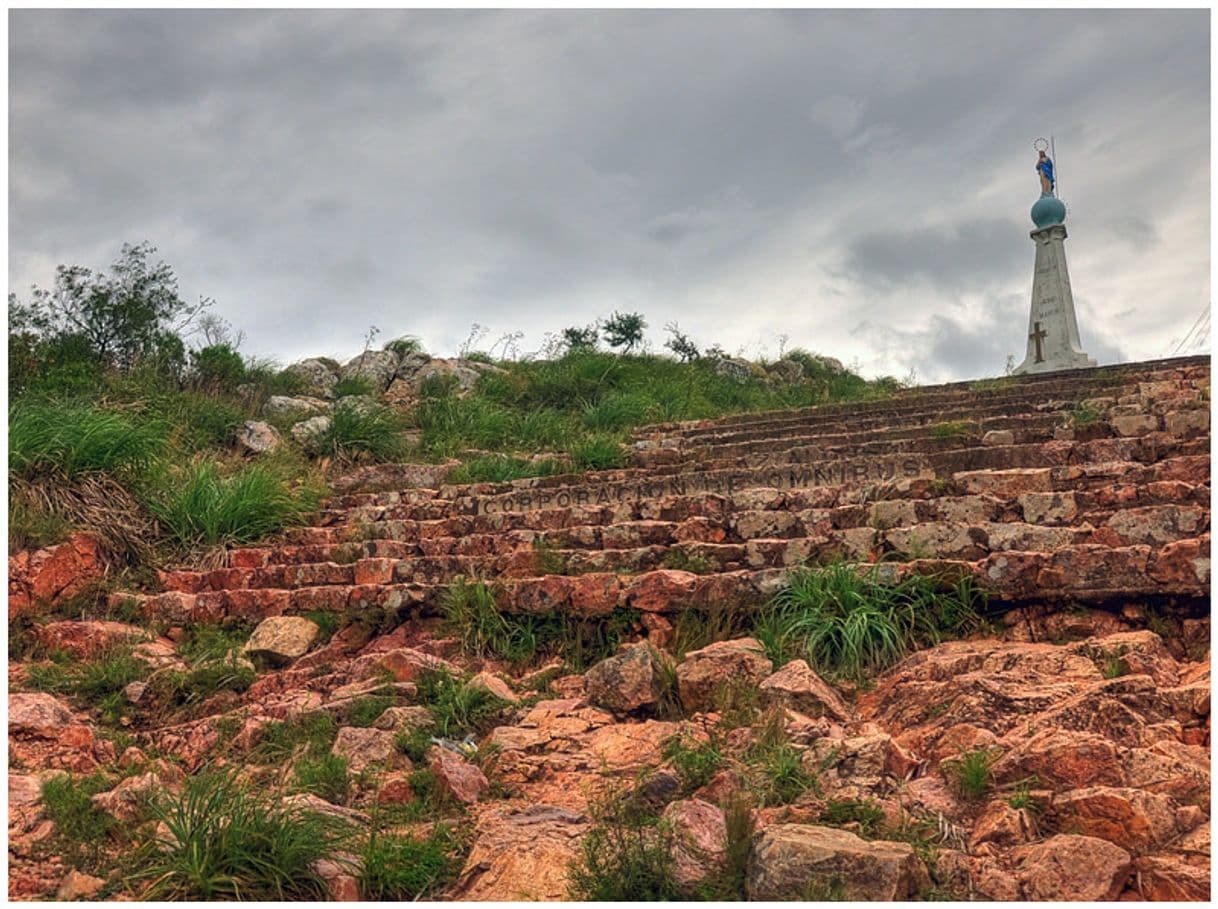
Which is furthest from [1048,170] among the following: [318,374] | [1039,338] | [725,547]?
[725,547]

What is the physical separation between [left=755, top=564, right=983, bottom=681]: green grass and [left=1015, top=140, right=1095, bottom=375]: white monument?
44.1 ft

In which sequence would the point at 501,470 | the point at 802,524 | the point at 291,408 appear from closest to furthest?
the point at 802,524 → the point at 501,470 → the point at 291,408

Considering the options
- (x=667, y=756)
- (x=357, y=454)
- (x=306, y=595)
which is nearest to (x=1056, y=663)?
(x=667, y=756)

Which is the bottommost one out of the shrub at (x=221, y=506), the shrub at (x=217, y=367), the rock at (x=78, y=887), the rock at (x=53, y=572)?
the rock at (x=78, y=887)

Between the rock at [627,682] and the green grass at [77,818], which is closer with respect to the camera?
the green grass at [77,818]

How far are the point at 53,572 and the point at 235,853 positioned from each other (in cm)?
445

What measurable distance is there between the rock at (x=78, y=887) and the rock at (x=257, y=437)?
732 cm

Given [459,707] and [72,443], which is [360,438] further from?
[459,707]

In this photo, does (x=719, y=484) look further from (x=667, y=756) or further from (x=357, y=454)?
(x=357, y=454)

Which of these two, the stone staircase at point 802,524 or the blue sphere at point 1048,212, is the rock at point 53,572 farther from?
the blue sphere at point 1048,212

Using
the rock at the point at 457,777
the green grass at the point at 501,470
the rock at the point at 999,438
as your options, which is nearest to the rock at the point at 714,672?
the rock at the point at 457,777

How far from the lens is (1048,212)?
18156 mm

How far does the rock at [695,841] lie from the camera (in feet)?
8.61

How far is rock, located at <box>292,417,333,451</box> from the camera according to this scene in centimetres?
1012
